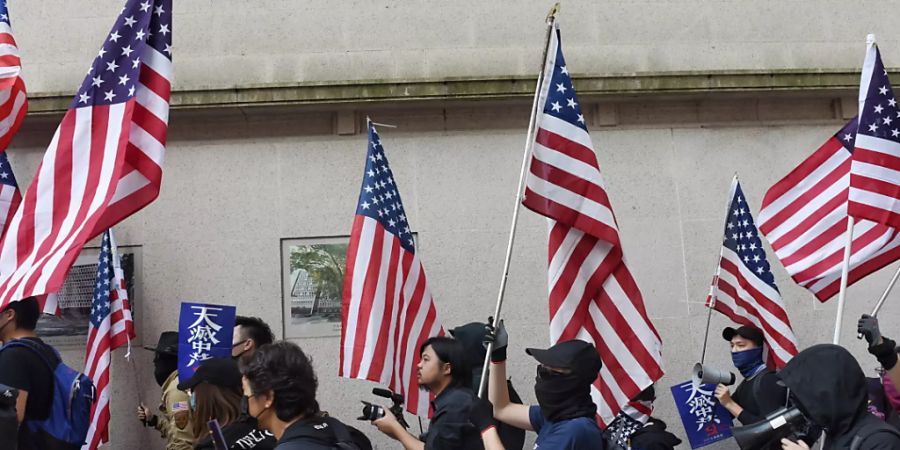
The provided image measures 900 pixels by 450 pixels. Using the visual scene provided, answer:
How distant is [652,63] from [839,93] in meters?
1.89

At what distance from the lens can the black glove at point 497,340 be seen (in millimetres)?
5825

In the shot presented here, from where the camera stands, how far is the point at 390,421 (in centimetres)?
582

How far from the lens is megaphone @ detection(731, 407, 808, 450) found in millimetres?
4188

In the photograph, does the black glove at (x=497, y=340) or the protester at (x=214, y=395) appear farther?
the black glove at (x=497, y=340)

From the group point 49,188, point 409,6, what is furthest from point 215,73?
point 49,188

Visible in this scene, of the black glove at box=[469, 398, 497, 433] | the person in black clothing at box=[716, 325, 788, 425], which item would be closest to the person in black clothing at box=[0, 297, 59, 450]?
the black glove at box=[469, 398, 497, 433]

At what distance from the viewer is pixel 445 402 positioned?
554 cm

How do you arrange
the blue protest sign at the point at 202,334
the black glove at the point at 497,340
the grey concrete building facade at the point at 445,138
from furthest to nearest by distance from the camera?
the grey concrete building facade at the point at 445,138 → the blue protest sign at the point at 202,334 → the black glove at the point at 497,340

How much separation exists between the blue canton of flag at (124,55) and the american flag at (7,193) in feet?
9.67

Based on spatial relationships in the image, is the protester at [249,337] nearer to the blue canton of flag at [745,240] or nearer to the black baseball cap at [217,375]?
the black baseball cap at [217,375]

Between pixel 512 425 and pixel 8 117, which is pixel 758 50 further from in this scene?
pixel 8 117

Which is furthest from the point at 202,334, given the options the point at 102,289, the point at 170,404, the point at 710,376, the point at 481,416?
the point at 710,376

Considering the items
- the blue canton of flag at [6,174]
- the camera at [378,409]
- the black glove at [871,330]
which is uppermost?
the blue canton of flag at [6,174]

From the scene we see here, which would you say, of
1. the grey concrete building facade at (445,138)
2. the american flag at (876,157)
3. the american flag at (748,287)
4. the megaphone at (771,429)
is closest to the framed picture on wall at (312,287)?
the grey concrete building facade at (445,138)
